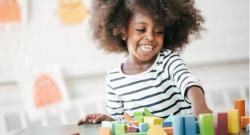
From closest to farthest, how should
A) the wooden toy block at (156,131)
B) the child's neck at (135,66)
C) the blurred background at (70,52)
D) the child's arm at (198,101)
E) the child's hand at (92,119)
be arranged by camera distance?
A: the wooden toy block at (156,131)
the child's arm at (198,101)
the child's hand at (92,119)
the child's neck at (135,66)
the blurred background at (70,52)

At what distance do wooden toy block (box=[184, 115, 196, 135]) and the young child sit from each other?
257mm

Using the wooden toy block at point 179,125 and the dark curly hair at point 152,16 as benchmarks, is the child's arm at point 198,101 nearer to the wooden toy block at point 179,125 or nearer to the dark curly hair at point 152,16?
the wooden toy block at point 179,125

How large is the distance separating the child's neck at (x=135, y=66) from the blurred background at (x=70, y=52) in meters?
0.47

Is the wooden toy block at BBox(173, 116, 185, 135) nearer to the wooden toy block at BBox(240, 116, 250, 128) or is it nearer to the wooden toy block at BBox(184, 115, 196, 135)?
the wooden toy block at BBox(184, 115, 196, 135)

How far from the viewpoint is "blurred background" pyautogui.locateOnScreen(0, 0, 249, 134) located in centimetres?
145

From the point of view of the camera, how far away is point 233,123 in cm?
51

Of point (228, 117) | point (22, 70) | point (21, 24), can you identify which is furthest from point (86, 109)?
point (228, 117)

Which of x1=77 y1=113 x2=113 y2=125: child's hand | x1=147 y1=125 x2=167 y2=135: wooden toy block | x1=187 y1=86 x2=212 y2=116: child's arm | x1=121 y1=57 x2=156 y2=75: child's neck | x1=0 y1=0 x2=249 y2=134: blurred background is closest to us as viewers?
x1=147 y1=125 x2=167 y2=135: wooden toy block

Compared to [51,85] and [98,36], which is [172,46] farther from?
[51,85]

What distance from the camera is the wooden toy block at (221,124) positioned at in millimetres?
494

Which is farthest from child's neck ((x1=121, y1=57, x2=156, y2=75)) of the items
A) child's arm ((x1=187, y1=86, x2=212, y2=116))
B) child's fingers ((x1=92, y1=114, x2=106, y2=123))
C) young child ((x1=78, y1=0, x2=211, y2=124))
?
child's arm ((x1=187, y1=86, x2=212, y2=116))

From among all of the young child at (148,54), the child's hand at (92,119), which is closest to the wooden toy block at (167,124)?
the young child at (148,54)

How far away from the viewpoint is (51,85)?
146 centimetres

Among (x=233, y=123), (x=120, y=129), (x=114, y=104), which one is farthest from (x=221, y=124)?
(x=114, y=104)
